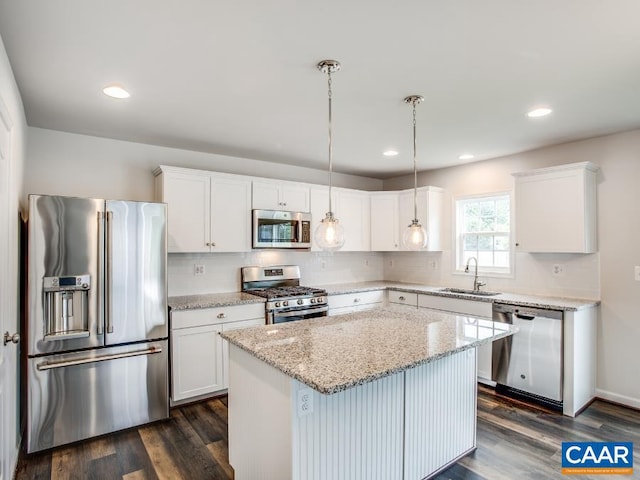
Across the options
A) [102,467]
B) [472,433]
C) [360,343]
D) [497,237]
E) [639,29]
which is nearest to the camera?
[639,29]

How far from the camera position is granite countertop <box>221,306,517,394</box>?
159 centimetres

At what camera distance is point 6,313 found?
80.1 inches

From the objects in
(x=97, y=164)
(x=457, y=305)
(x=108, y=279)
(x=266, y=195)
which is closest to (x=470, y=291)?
(x=457, y=305)

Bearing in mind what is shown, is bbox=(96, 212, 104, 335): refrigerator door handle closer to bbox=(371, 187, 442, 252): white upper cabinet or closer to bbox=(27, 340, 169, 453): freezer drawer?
bbox=(27, 340, 169, 453): freezer drawer

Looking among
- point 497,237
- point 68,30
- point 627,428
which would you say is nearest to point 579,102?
point 497,237

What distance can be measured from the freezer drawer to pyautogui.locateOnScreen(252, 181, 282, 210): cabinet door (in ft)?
5.55

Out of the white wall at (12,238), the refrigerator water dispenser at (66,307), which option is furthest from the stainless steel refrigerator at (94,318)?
the white wall at (12,238)

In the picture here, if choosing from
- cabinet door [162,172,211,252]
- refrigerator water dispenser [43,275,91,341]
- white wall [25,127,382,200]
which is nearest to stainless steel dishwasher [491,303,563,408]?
cabinet door [162,172,211,252]

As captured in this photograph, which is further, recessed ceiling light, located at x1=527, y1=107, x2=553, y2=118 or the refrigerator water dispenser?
recessed ceiling light, located at x1=527, y1=107, x2=553, y2=118

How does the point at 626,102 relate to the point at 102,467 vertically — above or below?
above

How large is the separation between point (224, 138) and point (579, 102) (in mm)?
2868

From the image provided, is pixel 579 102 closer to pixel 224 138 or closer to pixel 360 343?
pixel 360 343

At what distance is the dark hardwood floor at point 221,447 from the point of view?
93.3 inches

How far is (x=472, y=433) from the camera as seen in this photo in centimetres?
260
